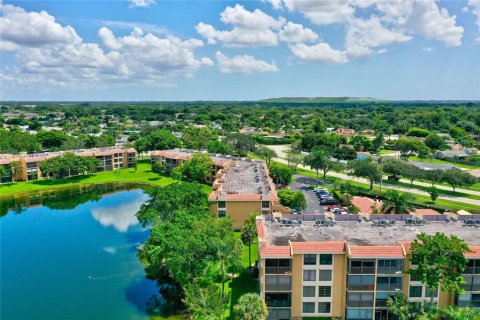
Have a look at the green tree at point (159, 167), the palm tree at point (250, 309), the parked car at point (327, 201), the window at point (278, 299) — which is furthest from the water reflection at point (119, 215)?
the palm tree at point (250, 309)

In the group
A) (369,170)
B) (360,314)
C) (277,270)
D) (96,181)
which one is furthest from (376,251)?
(96,181)

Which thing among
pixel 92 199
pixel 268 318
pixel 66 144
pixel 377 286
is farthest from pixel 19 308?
pixel 66 144

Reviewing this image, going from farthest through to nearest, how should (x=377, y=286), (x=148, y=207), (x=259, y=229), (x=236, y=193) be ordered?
(x=236, y=193) < (x=148, y=207) < (x=259, y=229) < (x=377, y=286)

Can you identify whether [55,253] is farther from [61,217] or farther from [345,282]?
[345,282]

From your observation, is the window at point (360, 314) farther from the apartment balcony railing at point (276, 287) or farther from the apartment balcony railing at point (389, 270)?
the apartment balcony railing at point (276, 287)

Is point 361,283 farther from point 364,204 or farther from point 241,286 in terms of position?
point 364,204
